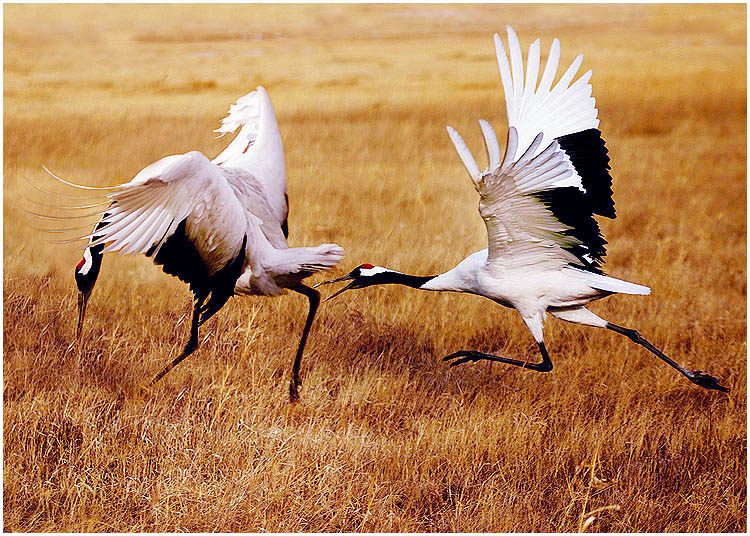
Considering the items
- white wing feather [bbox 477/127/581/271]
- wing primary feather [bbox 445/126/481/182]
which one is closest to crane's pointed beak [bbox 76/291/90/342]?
white wing feather [bbox 477/127/581/271]

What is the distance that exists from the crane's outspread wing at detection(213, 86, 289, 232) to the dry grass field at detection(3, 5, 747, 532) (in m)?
0.91

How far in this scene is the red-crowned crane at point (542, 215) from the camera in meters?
3.27

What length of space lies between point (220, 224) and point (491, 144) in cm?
131

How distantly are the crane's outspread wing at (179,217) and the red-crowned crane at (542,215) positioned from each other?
0.63 meters

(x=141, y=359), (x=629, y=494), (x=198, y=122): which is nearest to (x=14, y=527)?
(x=141, y=359)

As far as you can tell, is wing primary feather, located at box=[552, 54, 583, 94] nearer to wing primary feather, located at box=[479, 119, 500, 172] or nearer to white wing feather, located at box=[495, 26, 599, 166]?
white wing feather, located at box=[495, 26, 599, 166]

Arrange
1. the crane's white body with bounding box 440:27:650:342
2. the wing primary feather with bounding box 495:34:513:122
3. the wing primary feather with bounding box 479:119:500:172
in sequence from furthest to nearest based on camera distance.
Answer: the wing primary feather with bounding box 495:34:513:122
the crane's white body with bounding box 440:27:650:342
the wing primary feather with bounding box 479:119:500:172

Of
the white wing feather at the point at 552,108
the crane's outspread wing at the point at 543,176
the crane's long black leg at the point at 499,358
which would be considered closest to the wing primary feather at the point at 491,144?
the crane's outspread wing at the point at 543,176

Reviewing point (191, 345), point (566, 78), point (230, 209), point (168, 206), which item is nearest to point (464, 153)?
point (566, 78)

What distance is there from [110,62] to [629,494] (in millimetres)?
7720

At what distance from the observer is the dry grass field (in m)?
3.67

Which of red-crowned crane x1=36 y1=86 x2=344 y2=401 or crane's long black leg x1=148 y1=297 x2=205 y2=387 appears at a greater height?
red-crowned crane x1=36 y1=86 x2=344 y2=401

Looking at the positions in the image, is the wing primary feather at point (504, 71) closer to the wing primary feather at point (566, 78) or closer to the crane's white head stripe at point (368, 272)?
the wing primary feather at point (566, 78)

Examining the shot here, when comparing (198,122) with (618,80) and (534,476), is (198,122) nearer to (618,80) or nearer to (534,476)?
(618,80)
